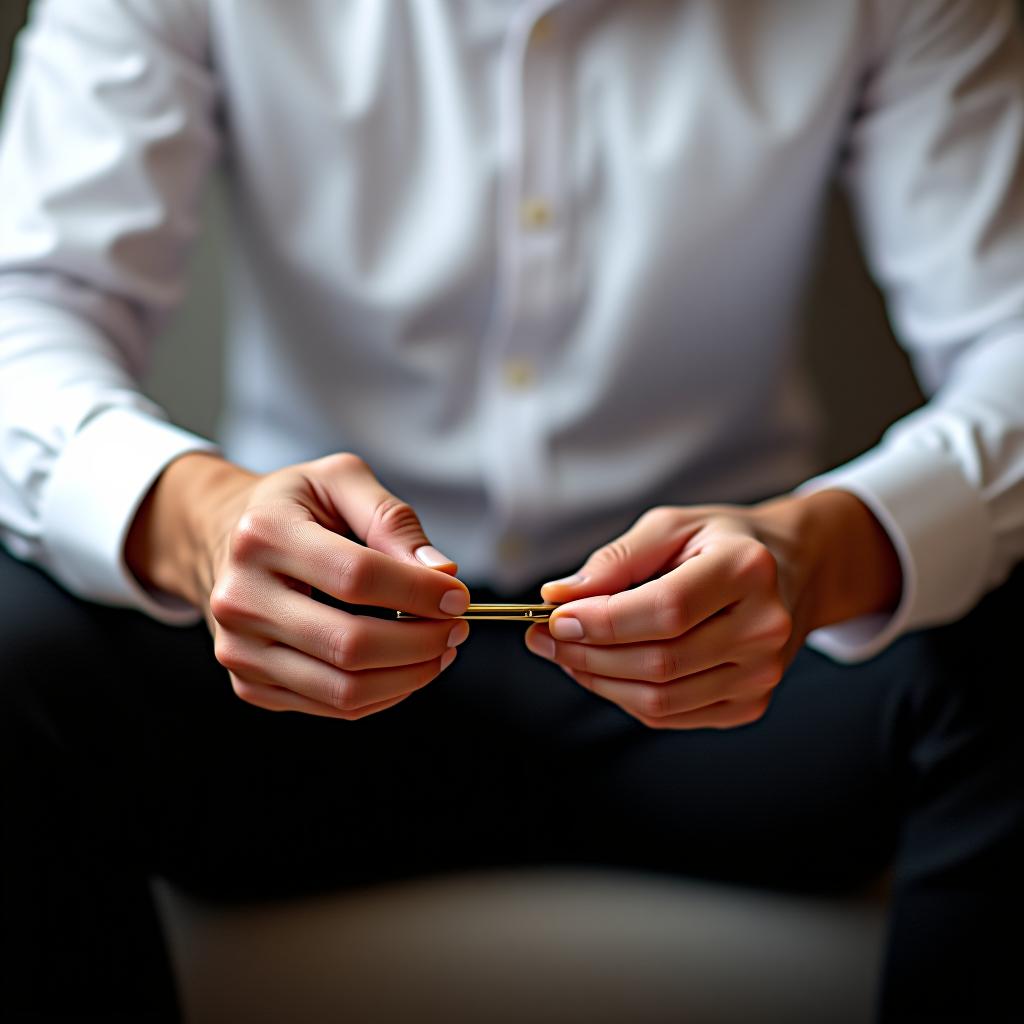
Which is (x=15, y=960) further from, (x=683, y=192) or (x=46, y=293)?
(x=683, y=192)

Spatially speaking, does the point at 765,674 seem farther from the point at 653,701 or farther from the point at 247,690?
the point at 247,690

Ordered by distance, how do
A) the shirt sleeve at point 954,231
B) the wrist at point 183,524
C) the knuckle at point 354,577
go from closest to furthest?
1. the knuckle at point 354,577
2. the wrist at point 183,524
3. the shirt sleeve at point 954,231

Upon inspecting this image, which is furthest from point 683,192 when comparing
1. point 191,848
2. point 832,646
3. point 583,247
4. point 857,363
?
point 857,363

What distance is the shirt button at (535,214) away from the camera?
2.63ft

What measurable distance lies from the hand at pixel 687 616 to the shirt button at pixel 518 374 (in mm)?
257

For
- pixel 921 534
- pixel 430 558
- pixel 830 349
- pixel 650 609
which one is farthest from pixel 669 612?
pixel 830 349

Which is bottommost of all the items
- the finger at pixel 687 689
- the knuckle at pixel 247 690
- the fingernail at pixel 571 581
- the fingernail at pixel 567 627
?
the knuckle at pixel 247 690

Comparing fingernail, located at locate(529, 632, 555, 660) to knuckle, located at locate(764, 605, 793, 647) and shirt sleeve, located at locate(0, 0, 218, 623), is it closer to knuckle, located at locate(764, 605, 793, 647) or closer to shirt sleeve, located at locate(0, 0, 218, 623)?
knuckle, located at locate(764, 605, 793, 647)

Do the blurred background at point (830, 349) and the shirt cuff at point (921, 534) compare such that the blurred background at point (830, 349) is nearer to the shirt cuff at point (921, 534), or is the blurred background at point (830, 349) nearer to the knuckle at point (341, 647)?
the shirt cuff at point (921, 534)

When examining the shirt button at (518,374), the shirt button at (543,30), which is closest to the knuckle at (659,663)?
the shirt button at (518,374)

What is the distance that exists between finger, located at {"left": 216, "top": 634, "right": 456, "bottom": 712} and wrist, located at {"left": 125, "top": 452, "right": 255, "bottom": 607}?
7 centimetres

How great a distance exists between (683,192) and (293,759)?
0.49 meters

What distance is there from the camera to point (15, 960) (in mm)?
596

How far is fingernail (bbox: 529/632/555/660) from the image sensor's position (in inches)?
21.9
